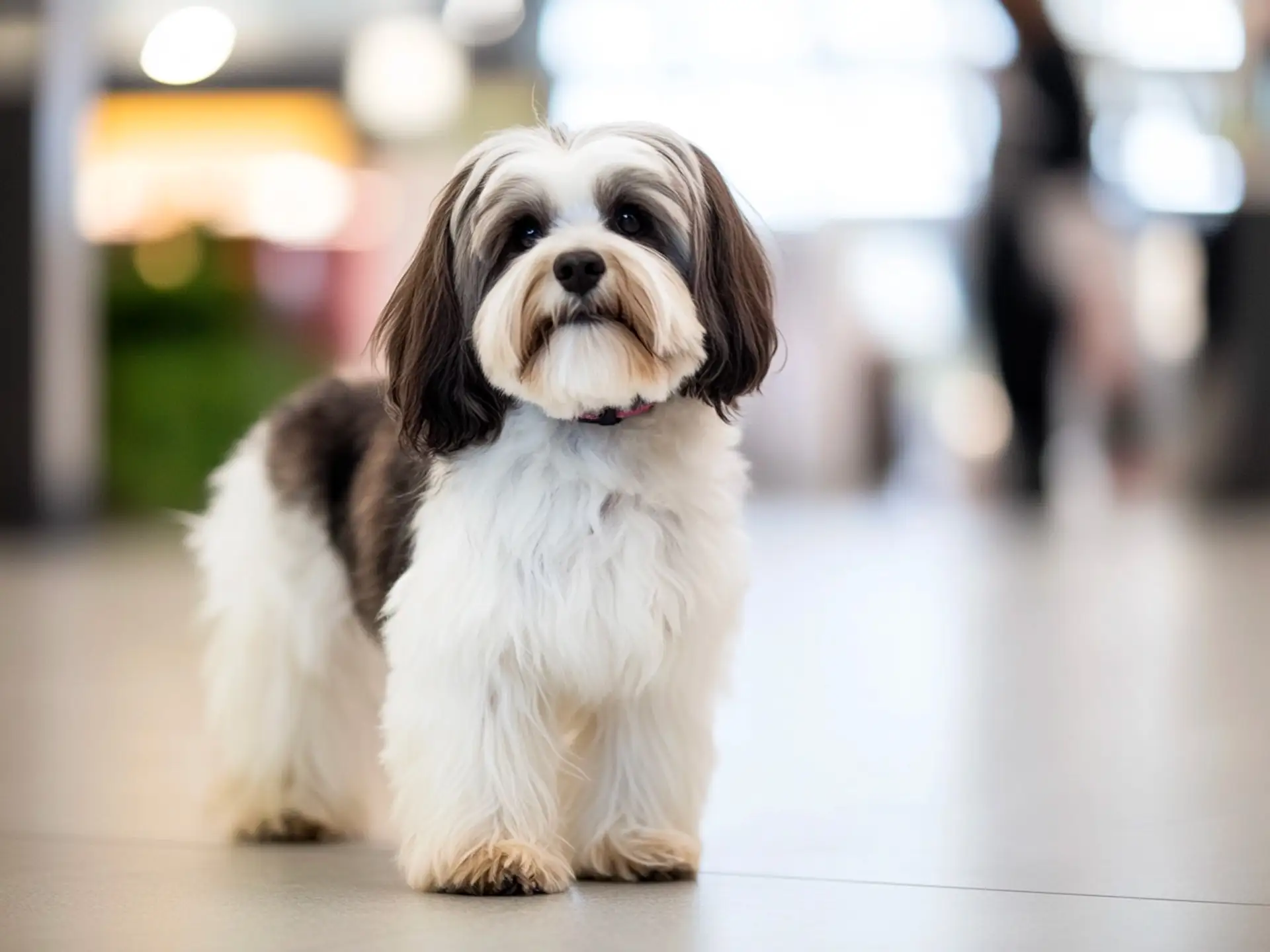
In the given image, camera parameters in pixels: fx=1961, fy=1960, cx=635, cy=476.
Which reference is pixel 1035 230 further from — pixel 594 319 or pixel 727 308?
pixel 594 319

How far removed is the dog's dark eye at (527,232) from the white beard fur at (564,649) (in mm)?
239

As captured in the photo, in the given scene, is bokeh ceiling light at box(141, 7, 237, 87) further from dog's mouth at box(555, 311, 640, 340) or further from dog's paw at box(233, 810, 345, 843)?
dog's mouth at box(555, 311, 640, 340)

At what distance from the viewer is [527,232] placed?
267cm

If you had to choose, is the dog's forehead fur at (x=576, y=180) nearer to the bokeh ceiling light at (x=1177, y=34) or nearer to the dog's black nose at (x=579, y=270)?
the dog's black nose at (x=579, y=270)

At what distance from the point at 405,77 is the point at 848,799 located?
38.5ft

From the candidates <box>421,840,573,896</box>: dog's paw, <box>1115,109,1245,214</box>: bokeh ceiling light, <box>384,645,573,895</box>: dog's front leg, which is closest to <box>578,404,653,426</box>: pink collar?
<box>384,645,573,895</box>: dog's front leg

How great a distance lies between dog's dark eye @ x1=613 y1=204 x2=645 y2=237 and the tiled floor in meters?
0.91

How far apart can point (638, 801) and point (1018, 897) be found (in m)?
0.57

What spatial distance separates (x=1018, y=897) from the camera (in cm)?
263

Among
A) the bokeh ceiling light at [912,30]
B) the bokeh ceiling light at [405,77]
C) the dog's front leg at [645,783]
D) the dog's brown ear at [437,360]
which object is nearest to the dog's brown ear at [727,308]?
the dog's brown ear at [437,360]

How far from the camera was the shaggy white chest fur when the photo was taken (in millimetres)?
2646

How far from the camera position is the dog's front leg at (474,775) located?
265cm

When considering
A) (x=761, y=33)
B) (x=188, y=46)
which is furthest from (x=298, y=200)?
(x=761, y=33)

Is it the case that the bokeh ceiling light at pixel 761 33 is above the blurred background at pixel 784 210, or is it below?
above
